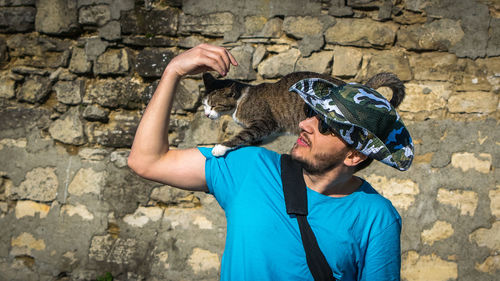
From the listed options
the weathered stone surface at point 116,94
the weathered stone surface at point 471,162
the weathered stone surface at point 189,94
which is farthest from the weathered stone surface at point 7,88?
the weathered stone surface at point 471,162

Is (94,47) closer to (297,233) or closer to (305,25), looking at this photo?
(305,25)

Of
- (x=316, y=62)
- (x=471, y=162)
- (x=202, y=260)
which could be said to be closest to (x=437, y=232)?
(x=471, y=162)

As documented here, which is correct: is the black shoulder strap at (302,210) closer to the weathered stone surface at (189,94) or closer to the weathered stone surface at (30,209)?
the weathered stone surface at (189,94)

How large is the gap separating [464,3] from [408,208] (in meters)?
1.50

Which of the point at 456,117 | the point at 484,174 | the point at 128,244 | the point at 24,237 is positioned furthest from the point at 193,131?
the point at 484,174

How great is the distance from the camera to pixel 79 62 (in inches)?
128

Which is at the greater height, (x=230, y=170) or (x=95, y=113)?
(x=230, y=170)

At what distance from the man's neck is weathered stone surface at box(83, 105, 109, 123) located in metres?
2.17

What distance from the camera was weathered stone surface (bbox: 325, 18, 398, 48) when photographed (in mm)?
2953

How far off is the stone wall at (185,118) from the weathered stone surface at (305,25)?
0.03ft

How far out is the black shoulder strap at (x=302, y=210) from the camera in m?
1.34

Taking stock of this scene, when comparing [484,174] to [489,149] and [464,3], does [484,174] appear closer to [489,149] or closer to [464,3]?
[489,149]

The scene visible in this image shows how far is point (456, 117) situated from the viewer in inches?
115

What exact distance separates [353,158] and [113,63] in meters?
2.33
